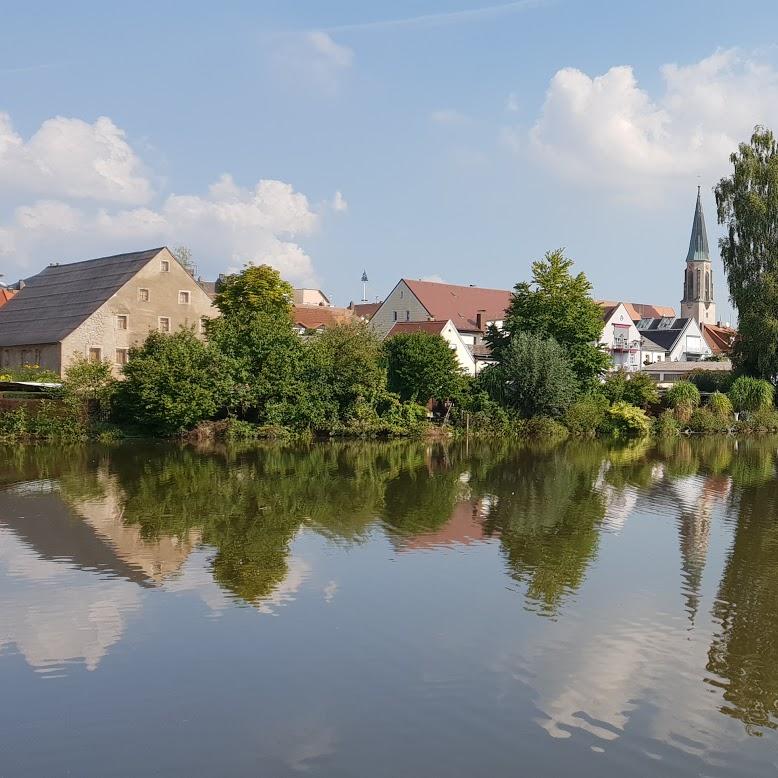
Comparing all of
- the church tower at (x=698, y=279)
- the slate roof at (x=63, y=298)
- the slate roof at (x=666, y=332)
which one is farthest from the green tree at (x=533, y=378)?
the church tower at (x=698, y=279)

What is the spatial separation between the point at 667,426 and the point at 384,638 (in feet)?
142

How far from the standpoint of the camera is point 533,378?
47250mm

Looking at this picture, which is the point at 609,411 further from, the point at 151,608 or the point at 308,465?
the point at 151,608

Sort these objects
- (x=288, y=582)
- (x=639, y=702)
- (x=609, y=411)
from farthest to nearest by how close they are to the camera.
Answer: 1. (x=609, y=411)
2. (x=288, y=582)
3. (x=639, y=702)

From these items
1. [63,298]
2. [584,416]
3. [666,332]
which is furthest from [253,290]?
[666,332]

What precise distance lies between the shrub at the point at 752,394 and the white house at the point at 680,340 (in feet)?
115

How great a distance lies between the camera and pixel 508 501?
22469mm

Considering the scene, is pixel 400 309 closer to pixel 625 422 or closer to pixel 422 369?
pixel 625 422

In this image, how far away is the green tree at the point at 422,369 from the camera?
4650 cm

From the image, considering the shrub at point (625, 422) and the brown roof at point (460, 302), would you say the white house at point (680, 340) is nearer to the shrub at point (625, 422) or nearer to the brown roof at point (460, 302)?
the brown roof at point (460, 302)

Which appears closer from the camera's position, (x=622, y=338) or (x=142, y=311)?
(x=142, y=311)

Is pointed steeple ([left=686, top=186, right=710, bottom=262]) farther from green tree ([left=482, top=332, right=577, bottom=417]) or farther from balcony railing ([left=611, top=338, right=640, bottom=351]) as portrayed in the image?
green tree ([left=482, top=332, right=577, bottom=417])

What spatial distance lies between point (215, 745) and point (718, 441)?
142 feet

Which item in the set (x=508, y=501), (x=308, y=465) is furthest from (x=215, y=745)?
(x=308, y=465)
